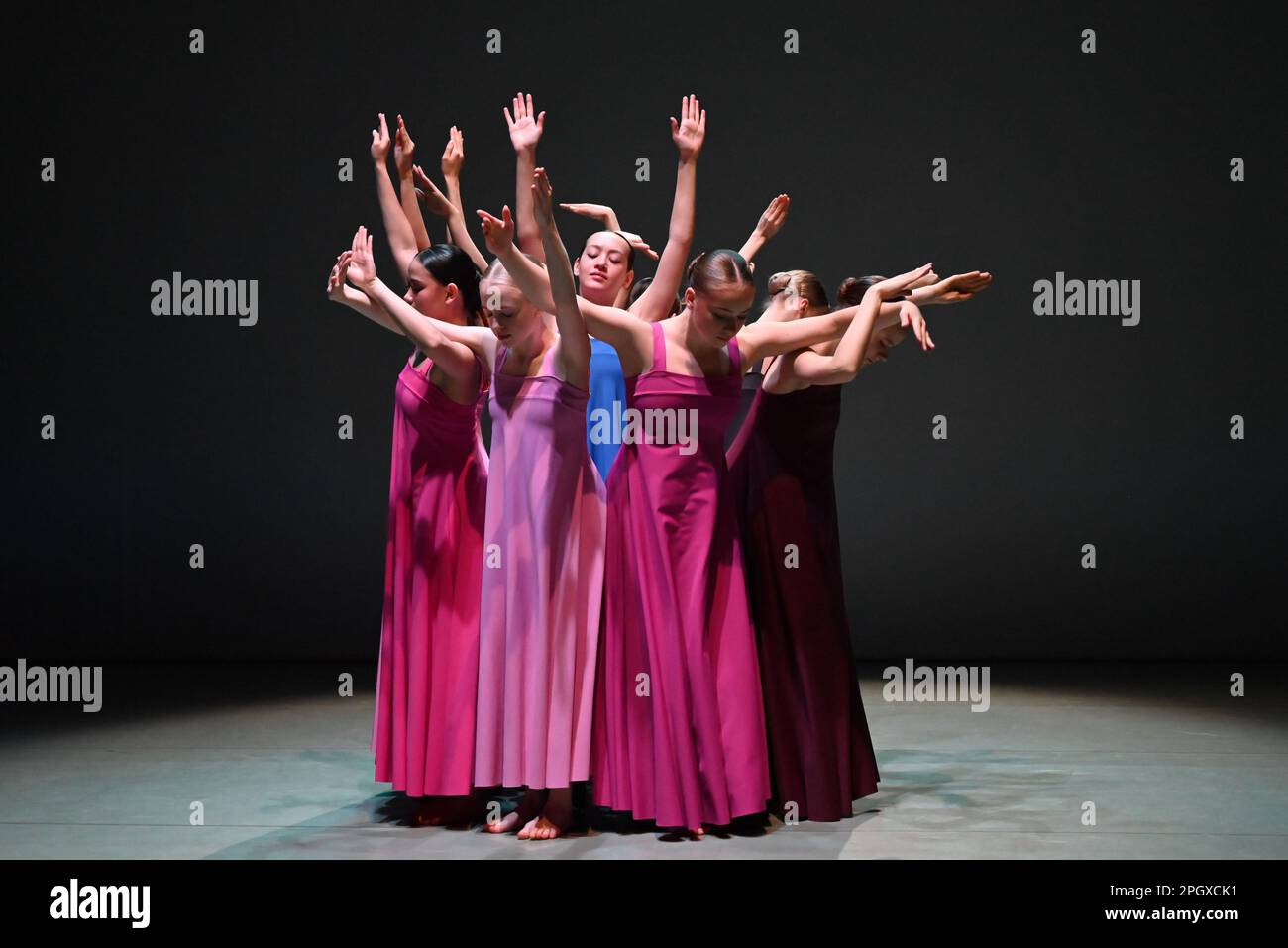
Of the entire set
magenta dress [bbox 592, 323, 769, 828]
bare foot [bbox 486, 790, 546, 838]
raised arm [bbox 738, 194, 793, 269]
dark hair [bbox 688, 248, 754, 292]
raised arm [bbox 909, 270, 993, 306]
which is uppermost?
raised arm [bbox 738, 194, 793, 269]

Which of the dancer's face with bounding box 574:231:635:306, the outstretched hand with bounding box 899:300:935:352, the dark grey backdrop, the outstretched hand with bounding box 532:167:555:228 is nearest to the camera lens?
the outstretched hand with bounding box 532:167:555:228

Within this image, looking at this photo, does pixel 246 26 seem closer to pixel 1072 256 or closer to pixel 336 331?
pixel 336 331

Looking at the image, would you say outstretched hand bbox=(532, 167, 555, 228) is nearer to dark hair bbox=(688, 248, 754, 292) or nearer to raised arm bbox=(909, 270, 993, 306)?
dark hair bbox=(688, 248, 754, 292)

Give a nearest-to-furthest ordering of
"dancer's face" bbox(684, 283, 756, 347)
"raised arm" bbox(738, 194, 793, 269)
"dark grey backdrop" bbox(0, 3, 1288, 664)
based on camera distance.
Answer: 1. "dancer's face" bbox(684, 283, 756, 347)
2. "raised arm" bbox(738, 194, 793, 269)
3. "dark grey backdrop" bbox(0, 3, 1288, 664)

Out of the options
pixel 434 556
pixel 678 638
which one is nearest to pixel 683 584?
pixel 678 638

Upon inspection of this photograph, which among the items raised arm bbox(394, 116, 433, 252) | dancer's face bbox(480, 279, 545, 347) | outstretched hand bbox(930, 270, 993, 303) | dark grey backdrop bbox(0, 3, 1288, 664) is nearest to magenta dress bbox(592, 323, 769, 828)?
dancer's face bbox(480, 279, 545, 347)

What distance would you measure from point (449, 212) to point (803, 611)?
1.55m

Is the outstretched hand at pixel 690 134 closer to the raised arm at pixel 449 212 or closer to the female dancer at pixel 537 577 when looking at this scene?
the female dancer at pixel 537 577

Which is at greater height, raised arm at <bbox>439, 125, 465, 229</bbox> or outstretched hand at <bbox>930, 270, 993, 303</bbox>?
raised arm at <bbox>439, 125, 465, 229</bbox>

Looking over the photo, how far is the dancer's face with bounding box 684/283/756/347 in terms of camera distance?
134 inches

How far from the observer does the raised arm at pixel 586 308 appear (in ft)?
10.3

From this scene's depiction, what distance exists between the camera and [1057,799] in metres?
3.88

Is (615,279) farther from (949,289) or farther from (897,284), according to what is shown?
(949,289)

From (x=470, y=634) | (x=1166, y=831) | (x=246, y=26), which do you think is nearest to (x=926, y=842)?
(x=1166, y=831)
